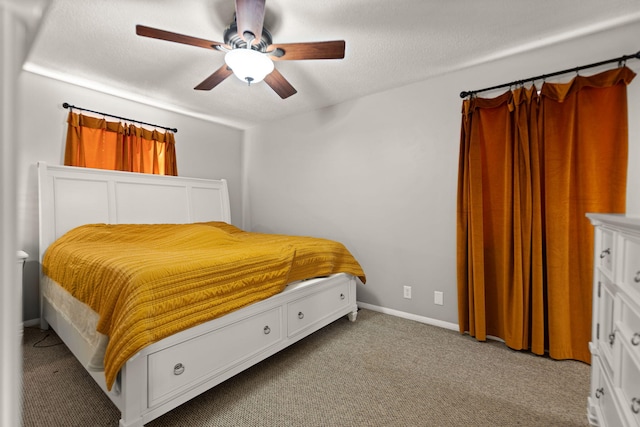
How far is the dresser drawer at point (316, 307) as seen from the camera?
7.35ft

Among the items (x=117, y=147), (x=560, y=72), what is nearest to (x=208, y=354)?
(x=117, y=147)

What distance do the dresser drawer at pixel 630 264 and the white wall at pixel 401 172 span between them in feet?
4.10

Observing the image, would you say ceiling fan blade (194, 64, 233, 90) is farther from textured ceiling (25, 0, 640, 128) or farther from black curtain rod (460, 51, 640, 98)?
black curtain rod (460, 51, 640, 98)

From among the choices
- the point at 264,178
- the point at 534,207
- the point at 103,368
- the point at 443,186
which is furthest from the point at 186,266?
the point at 264,178

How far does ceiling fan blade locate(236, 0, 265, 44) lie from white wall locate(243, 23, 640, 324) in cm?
172

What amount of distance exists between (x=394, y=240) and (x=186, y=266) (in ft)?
6.72

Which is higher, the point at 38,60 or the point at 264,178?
the point at 38,60

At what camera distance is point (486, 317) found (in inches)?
99.2

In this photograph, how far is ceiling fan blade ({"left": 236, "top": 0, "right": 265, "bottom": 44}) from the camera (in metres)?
1.61

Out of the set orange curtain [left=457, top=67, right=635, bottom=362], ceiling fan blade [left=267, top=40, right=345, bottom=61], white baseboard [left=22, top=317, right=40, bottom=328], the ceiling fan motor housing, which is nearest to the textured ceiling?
the ceiling fan motor housing

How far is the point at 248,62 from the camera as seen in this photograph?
1896 mm

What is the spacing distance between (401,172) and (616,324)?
203 centimetres

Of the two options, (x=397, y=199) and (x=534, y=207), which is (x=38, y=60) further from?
(x=534, y=207)

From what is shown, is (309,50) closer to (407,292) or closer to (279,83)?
(279,83)
